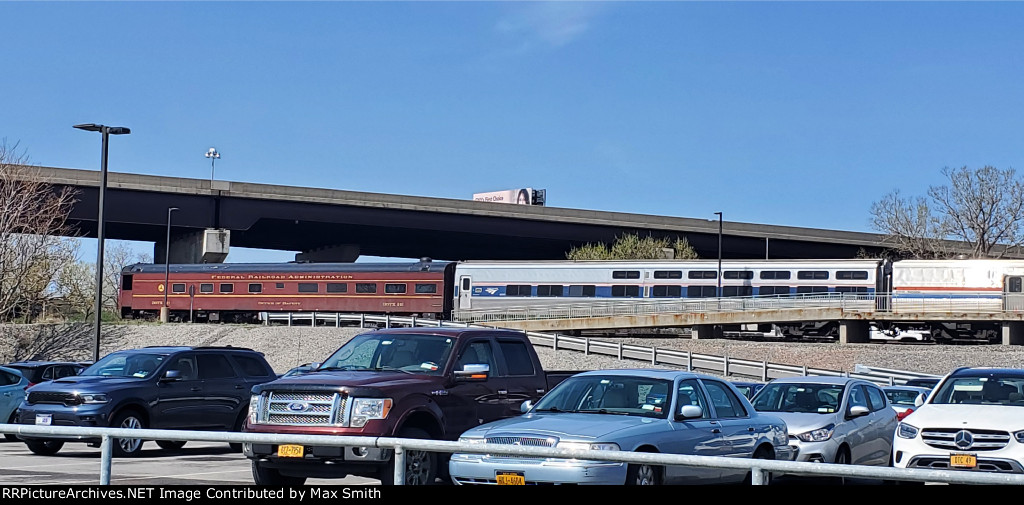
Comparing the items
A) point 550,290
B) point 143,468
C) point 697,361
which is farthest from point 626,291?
point 143,468

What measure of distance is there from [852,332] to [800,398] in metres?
38.5

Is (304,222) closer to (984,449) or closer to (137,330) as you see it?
(137,330)

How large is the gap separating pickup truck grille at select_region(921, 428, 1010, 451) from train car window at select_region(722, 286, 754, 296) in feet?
148

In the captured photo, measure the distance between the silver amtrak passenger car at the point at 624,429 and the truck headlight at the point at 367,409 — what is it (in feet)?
3.87

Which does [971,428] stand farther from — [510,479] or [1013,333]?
[1013,333]

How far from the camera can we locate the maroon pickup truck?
11578 millimetres

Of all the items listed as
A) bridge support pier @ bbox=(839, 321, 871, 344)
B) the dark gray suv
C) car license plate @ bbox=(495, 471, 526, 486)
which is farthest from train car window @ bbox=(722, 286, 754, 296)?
car license plate @ bbox=(495, 471, 526, 486)

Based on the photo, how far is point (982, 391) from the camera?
49.9 ft

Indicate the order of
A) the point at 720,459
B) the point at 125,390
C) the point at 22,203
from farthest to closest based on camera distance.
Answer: the point at 22,203, the point at 125,390, the point at 720,459

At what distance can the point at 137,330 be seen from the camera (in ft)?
189

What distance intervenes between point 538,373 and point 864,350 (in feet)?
122

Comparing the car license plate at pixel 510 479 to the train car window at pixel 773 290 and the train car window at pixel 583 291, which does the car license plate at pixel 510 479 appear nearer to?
the train car window at pixel 773 290

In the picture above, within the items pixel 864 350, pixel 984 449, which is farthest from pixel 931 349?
pixel 984 449

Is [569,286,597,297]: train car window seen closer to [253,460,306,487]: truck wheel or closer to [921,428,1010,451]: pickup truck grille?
[921,428,1010,451]: pickup truck grille
